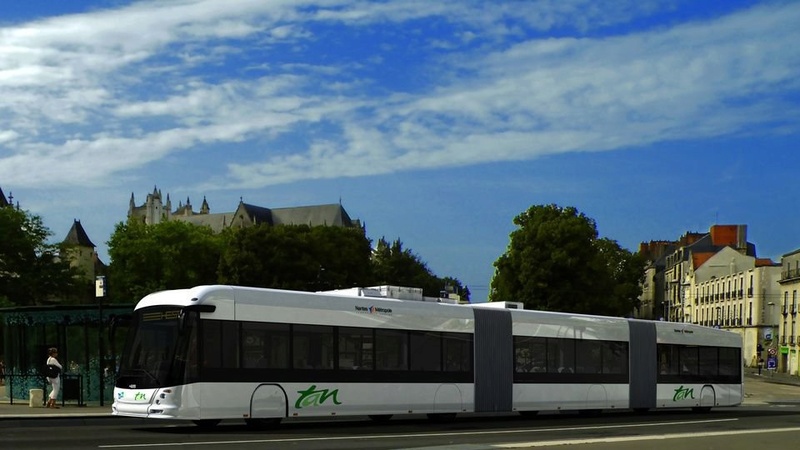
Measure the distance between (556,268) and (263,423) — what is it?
157 ft

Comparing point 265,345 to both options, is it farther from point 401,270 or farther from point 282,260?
point 401,270

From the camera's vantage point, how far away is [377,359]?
24.6 m

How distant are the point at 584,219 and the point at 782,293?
38229 mm

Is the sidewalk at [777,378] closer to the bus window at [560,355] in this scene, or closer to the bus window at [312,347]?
the bus window at [560,355]

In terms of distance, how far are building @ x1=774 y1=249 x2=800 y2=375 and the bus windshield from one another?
83282mm

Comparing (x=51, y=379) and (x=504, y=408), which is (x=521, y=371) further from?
(x=51, y=379)

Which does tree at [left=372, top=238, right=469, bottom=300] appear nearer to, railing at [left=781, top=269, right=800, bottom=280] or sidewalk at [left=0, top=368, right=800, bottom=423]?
railing at [left=781, top=269, right=800, bottom=280]

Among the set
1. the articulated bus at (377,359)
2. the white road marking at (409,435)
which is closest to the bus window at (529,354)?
the articulated bus at (377,359)

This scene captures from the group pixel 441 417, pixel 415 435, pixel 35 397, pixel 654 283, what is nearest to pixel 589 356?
pixel 441 417

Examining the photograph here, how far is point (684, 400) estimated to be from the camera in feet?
111

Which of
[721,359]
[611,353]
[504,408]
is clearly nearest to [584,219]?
[721,359]

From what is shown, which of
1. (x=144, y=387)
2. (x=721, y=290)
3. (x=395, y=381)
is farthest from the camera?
(x=721, y=290)

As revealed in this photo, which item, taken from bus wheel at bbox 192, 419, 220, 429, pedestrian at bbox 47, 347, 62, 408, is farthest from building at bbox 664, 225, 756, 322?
bus wheel at bbox 192, 419, 220, 429

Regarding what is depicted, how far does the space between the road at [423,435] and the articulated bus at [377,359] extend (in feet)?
1.92
